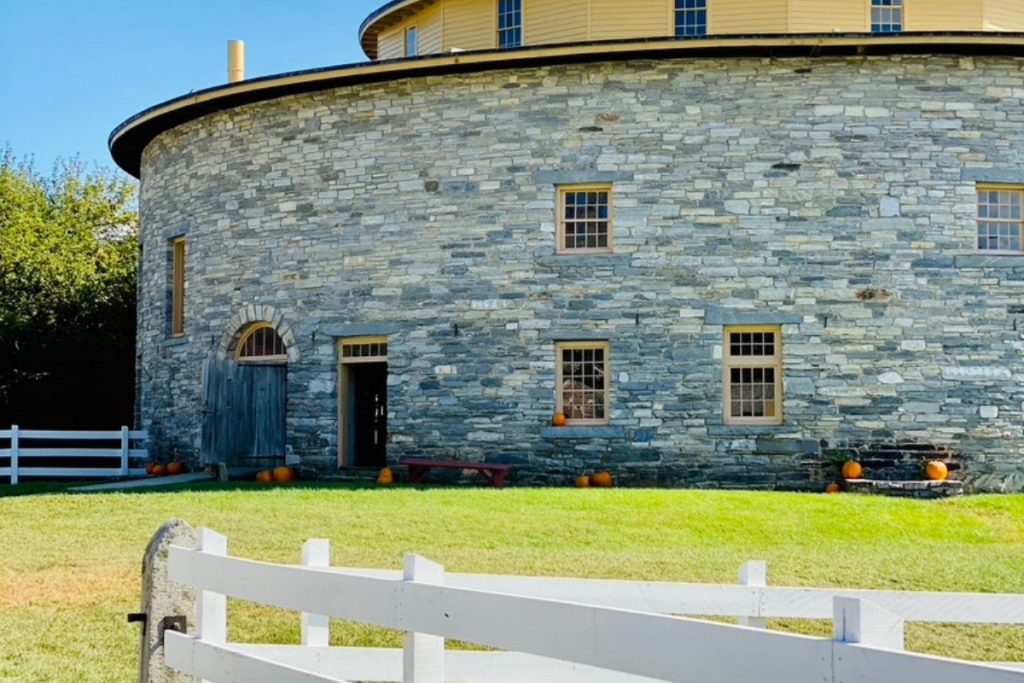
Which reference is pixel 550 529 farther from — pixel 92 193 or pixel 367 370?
pixel 92 193

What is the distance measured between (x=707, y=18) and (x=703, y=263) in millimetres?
5617

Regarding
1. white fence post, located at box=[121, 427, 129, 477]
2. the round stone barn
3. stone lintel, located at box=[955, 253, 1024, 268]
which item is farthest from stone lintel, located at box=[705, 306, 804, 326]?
white fence post, located at box=[121, 427, 129, 477]

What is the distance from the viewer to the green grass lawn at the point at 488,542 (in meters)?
10.2

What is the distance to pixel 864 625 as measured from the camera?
3.54 meters

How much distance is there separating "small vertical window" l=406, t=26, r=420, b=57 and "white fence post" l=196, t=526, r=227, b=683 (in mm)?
22308

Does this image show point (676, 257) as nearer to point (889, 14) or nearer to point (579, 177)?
point (579, 177)

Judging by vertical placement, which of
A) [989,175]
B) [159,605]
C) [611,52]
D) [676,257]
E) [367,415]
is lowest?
[159,605]

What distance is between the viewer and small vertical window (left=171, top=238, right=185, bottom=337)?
26538 millimetres

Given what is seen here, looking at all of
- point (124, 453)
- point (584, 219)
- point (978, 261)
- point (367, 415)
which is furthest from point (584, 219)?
point (124, 453)

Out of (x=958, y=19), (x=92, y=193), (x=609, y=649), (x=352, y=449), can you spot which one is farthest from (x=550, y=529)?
(x=92, y=193)

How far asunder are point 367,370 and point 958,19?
12297 millimetres

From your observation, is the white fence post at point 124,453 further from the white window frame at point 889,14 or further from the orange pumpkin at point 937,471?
the white window frame at point 889,14

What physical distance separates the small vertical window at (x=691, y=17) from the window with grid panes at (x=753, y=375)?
628cm

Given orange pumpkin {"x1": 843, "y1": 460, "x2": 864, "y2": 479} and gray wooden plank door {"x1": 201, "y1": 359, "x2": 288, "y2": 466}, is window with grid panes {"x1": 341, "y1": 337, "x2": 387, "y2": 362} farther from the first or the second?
orange pumpkin {"x1": 843, "y1": 460, "x2": 864, "y2": 479}
